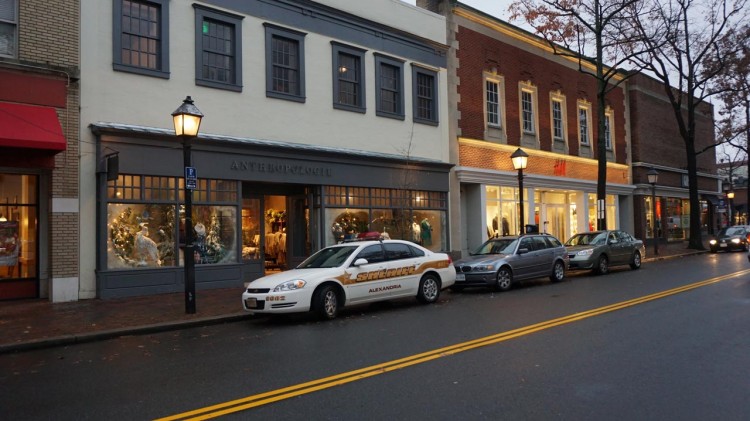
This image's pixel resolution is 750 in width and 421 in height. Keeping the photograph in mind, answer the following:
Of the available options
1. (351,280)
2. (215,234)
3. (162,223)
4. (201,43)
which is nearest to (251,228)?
(215,234)

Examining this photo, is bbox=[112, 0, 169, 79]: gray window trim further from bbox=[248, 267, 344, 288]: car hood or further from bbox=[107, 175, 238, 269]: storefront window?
bbox=[248, 267, 344, 288]: car hood

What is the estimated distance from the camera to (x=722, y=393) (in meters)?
5.49

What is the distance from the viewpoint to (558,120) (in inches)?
1092

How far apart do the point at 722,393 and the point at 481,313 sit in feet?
18.3

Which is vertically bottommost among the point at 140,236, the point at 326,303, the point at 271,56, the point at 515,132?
the point at 326,303

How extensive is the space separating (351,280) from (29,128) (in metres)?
7.02

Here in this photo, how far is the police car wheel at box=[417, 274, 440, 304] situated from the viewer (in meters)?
12.5

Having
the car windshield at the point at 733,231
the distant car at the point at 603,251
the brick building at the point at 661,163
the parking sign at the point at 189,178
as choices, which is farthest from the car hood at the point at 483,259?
the brick building at the point at 661,163

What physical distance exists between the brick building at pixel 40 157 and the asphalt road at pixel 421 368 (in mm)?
4489

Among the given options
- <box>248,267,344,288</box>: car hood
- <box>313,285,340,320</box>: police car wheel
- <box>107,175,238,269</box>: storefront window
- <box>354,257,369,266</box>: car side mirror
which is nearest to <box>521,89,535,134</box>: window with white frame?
<box>107,175,238,269</box>: storefront window

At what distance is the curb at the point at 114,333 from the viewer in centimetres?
858

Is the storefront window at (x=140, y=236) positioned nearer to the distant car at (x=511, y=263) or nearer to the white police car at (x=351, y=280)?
the white police car at (x=351, y=280)

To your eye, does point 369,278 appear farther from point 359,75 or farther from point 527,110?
point 527,110

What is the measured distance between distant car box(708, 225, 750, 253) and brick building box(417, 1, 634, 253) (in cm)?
509
